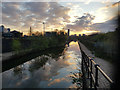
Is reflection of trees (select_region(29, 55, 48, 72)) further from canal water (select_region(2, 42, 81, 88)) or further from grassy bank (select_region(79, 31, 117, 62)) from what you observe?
grassy bank (select_region(79, 31, 117, 62))

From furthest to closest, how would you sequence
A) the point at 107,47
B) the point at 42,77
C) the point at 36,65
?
the point at 107,47 < the point at 36,65 < the point at 42,77

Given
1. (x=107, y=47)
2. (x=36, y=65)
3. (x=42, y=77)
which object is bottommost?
(x=36, y=65)

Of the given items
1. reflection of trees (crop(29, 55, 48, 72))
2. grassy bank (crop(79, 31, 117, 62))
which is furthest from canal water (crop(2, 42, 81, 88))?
grassy bank (crop(79, 31, 117, 62))

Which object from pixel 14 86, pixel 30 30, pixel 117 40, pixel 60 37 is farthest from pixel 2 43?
pixel 30 30

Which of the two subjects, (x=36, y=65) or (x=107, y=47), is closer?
(x=36, y=65)

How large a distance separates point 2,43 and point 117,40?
76.5 ft

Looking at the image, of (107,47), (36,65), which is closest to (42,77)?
(36,65)

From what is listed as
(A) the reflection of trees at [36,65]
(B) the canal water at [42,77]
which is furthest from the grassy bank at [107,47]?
(A) the reflection of trees at [36,65]

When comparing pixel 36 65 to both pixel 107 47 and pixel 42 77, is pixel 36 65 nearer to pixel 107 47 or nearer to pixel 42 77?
pixel 42 77

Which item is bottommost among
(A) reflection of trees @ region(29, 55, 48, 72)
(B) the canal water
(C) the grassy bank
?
(A) reflection of trees @ region(29, 55, 48, 72)

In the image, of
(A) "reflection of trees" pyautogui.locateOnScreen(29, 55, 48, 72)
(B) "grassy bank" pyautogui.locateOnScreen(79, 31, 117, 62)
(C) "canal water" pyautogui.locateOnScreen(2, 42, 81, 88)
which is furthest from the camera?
(A) "reflection of trees" pyautogui.locateOnScreen(29, 55, 48, 72)

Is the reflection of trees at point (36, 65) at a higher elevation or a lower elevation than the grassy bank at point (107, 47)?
lower

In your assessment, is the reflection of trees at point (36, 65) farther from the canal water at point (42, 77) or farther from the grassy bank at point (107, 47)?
the grassy bank at point (107, 47)

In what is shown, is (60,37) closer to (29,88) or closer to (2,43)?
(2,43)
